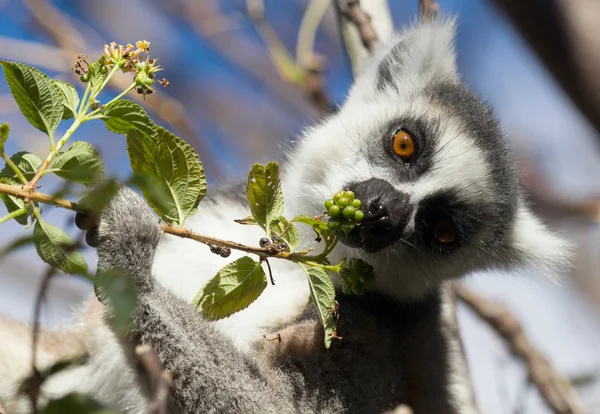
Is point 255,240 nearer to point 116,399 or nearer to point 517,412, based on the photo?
point 116,399

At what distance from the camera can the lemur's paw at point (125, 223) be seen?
2.02 metres

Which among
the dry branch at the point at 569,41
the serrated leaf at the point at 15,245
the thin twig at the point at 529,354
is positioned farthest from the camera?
the thin twig at the point at 529,354

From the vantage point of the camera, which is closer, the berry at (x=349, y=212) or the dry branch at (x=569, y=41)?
A: the dry branch at (x=569, y=41)

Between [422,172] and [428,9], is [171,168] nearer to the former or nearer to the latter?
[422,172]

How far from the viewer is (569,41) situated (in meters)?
1.46

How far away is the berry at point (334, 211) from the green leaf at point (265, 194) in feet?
0.72

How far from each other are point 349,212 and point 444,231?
1104 millimetres

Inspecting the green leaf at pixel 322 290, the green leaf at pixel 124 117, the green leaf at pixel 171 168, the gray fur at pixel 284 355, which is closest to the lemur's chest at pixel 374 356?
the gray fur at pixel 284 355

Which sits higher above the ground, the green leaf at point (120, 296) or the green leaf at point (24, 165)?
the green leaf at point (24, 165)

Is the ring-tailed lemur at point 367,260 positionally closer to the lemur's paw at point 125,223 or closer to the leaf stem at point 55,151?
the lemur's paw at point 125,223

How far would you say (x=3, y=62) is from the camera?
1.53 m

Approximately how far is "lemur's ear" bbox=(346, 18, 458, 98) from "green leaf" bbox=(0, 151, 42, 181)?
7.11ft

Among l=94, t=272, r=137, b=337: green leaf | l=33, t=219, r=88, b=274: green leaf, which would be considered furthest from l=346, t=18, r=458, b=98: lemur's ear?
l=94, t=272, r=137, b=337: green leaf

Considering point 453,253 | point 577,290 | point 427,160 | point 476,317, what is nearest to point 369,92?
point 427,160
